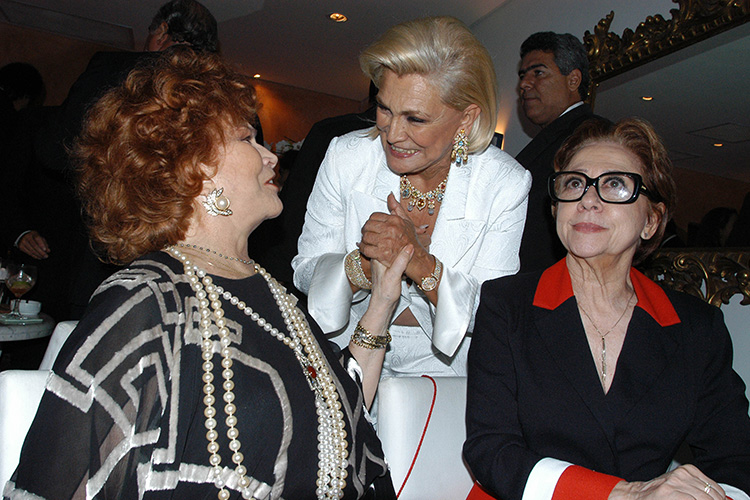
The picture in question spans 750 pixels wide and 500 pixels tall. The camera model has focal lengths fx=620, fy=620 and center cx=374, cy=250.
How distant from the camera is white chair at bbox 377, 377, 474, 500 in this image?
1.61 m

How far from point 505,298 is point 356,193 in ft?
2.13

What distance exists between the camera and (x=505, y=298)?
5.50 ft

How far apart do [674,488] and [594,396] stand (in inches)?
12.0

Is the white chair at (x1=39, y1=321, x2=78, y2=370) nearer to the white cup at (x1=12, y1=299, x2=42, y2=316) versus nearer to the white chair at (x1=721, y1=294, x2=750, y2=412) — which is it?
the white cup at (x1=12, y1=299, x2=42, y2=316)

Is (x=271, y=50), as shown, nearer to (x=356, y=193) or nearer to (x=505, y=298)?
(x=356, y=193)

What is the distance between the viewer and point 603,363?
159 centimetres

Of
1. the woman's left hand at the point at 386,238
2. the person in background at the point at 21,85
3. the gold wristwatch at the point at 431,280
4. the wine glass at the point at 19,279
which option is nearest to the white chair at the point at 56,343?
the woman's left hand at the point at 386,238

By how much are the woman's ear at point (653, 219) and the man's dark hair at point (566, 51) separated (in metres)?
1.60

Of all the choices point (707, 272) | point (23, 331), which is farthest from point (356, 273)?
point (707, 272)

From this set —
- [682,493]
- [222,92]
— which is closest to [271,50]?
[222,92]

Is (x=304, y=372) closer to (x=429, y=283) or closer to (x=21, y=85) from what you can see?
(x=429, y=283)

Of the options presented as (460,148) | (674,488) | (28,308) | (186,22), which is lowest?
(674,488)

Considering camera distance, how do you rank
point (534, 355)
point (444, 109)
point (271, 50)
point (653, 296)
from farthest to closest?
point (271, 50) → point (444, 109) → point (653, 296) → point (534, 355)

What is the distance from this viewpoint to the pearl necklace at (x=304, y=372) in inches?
43.9
